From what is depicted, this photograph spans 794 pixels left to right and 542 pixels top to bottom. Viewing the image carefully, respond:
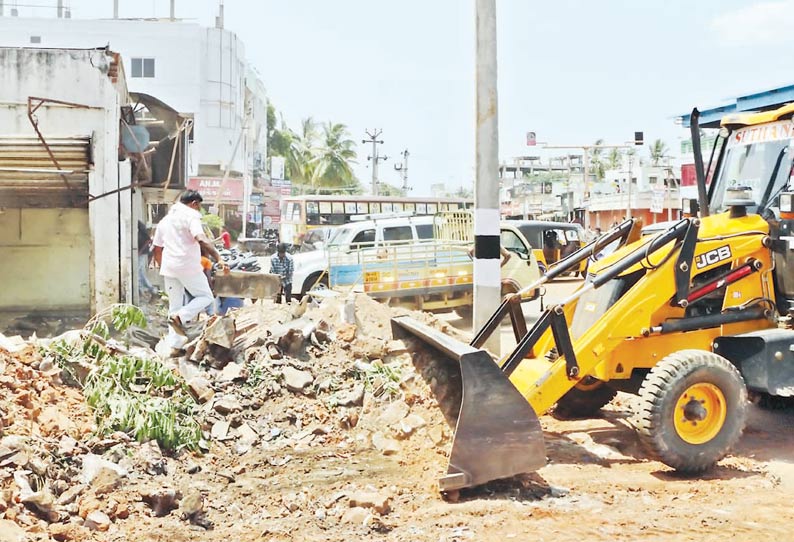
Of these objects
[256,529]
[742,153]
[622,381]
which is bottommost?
[256,529]

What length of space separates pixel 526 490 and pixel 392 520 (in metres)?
0.97

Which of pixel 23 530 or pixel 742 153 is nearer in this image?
pixel 23 530

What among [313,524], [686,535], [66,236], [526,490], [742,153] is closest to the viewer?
[686,535]

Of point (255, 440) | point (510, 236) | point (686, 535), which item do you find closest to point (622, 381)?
point (686, 535)

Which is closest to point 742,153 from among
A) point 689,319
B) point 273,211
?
point 689,319

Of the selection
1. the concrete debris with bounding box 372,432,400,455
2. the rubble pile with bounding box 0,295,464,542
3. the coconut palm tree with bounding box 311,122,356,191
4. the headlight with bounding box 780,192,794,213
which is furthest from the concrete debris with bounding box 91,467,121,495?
the coconut palm tree with bounding box 311,122,356,191

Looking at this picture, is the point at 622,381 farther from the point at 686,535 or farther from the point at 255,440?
the point at 255,440

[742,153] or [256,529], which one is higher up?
[742,153]

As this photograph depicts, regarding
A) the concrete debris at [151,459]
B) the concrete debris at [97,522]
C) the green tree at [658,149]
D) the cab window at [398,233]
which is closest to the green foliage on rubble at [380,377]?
the concrete debris at [151,459]

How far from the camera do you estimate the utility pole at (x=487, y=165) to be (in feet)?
28.8

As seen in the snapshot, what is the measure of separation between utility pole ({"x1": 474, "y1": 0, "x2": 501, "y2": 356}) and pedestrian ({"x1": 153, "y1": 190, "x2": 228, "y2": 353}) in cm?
281

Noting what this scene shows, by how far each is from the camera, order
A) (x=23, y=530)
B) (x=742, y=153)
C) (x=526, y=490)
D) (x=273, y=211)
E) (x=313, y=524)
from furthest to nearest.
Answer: (x=273, y=211) < (x=742, y=153) < (x=526, y=490) < (x=313, y=524) < (x=23, y=530)

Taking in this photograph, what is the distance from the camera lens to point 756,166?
703cm

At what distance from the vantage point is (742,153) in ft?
23.6
